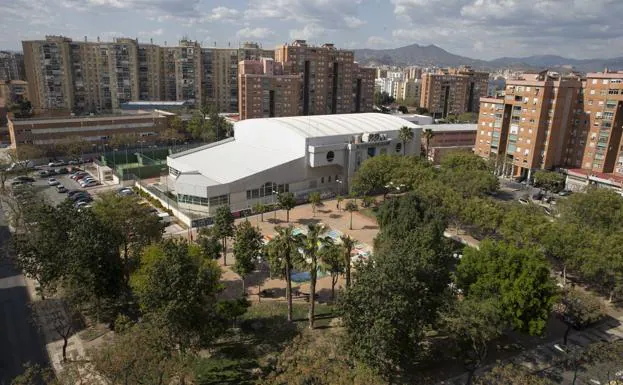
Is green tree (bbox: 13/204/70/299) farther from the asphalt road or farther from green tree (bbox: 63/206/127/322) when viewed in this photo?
the asphalt road

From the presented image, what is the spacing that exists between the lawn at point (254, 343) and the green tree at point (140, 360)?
3.76 metres

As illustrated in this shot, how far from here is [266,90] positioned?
10262cm

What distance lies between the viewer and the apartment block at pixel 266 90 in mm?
101062

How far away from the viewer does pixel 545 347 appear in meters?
28.7

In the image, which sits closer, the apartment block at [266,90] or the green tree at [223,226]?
the green tree at [223,226]

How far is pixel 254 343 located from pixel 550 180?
56146 millimetres

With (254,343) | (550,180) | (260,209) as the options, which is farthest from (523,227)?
(550,180)

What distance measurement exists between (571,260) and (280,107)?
81416mm

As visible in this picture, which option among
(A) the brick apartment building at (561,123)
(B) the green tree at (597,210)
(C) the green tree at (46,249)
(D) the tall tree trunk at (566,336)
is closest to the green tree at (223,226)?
(C) the green tree at (46,249)

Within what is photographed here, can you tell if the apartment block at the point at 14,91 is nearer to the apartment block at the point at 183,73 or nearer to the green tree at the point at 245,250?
the apartment block at the point at 183,73

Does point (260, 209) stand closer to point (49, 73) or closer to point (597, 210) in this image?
point (597, 210)

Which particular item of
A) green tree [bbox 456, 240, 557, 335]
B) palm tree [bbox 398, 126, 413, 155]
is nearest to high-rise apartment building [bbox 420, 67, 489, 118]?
palm tree [bbox 398, 126, 413, 155]

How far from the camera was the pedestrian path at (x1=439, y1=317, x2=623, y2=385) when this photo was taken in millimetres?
26328

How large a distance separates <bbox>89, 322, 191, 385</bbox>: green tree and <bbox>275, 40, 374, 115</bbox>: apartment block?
98.9 metres
